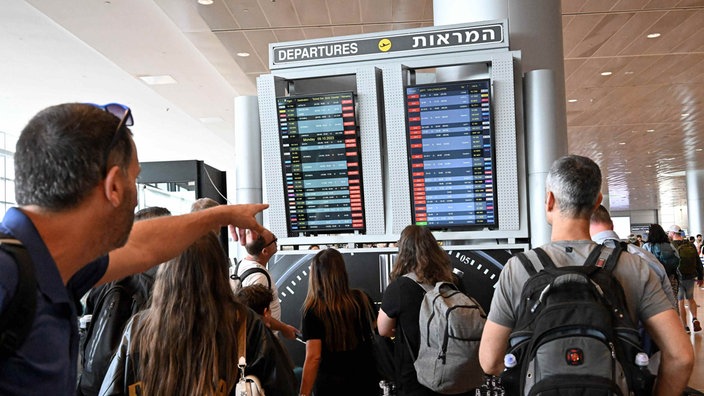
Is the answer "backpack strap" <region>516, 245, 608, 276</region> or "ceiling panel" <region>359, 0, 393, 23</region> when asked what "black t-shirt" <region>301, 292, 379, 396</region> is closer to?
"backpack strap" <region>516, 245, 608, 276</region>

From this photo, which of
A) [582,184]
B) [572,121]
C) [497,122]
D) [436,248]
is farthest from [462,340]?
[572,121]

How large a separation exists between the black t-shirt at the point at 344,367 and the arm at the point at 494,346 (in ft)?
5.59

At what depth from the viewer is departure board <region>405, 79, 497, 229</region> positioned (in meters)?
4.50

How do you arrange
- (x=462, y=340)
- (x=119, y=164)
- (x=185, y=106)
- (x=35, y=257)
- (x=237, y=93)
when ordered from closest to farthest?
(x=35, y=257)
(x=119, y=164)
(x=462, y=340)
(x=237, y=93)
(x=185, y=106)

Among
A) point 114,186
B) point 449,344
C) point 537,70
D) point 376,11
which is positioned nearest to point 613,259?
point 449,344

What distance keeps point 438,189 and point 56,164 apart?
3.46 metres

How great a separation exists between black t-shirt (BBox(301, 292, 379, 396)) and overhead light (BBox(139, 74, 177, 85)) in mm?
10262

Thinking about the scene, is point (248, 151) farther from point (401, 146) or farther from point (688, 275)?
point (688, 275)

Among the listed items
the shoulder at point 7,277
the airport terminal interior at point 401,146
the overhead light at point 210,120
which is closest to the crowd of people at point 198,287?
the shoulder at point 7,277

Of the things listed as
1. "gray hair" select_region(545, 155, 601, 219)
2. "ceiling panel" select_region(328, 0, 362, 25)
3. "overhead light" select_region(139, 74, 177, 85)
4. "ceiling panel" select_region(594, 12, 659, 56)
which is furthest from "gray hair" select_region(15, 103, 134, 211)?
"overhead light" select_region(139, 74, 177, 85)

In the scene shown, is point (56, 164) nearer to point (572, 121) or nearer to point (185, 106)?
point (185, 106)

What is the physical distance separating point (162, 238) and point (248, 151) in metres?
3.22

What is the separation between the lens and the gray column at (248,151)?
5.07 metres

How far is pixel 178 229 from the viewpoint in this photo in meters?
1.95
